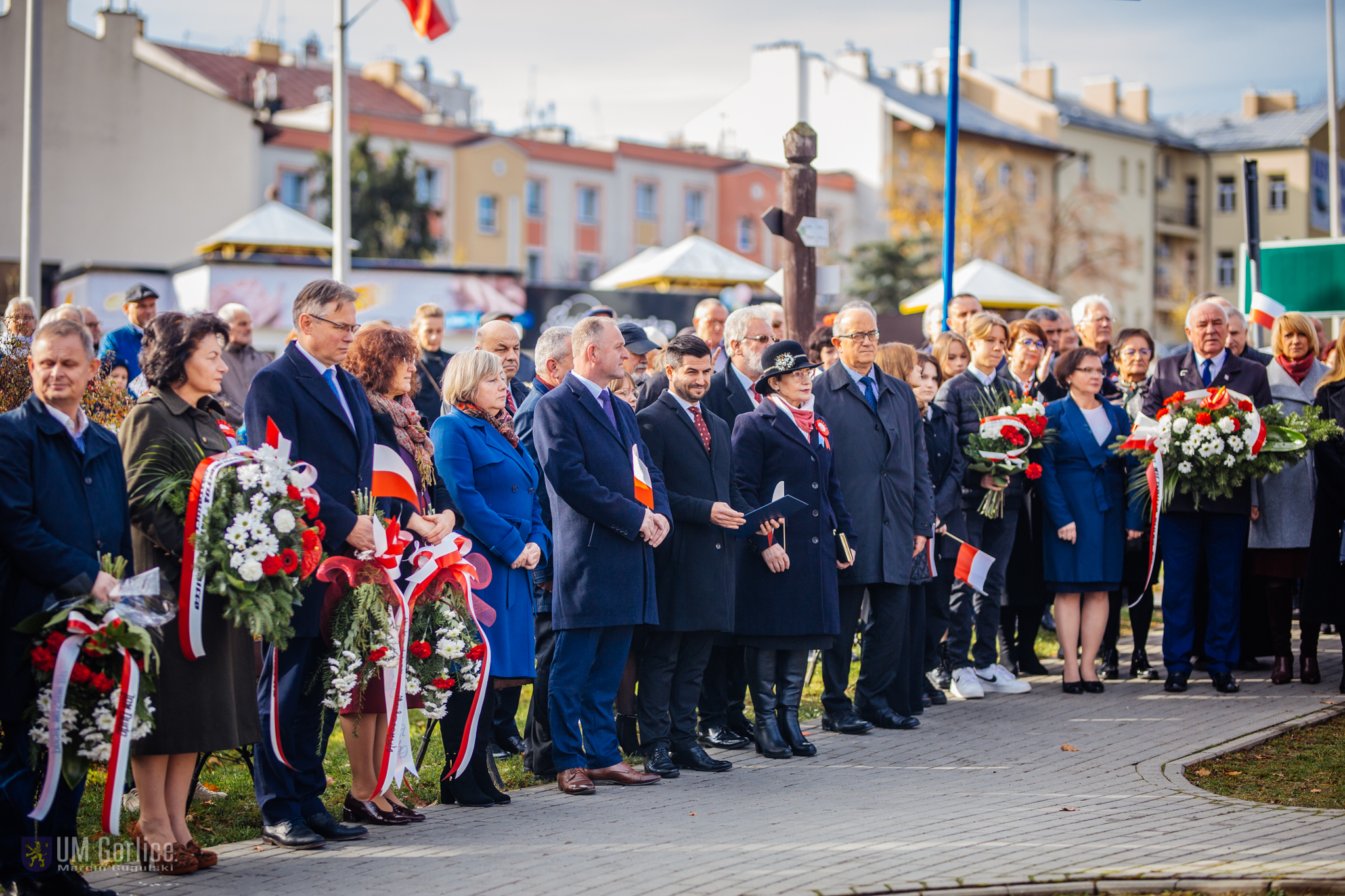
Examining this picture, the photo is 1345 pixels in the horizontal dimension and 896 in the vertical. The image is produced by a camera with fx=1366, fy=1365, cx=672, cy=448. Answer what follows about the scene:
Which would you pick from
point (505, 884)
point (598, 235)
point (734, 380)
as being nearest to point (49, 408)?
point (505, 884)

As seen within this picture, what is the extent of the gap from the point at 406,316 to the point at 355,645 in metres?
18.8

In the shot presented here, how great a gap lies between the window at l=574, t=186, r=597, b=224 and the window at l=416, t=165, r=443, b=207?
20.1ft

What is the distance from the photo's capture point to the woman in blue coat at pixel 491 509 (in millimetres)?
6445

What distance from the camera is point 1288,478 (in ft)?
31.1

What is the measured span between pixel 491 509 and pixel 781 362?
1.97 meters

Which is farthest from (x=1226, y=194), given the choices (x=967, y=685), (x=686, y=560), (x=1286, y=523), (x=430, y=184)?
(x=686, y=560)

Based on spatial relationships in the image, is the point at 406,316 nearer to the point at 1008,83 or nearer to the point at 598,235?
the point at 598,235

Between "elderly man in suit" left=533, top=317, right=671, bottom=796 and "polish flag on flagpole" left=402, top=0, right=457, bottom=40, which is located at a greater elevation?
"polish flag on flagpole" left=402, top=0, right=457, bottom=40

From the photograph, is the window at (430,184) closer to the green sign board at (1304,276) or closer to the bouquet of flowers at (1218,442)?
the green sign board at (1304,276)

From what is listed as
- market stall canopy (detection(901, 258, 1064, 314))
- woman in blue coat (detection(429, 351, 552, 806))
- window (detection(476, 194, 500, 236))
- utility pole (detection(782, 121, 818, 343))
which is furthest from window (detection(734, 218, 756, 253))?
woman in blue coat (detection(429, 351, 552, 806))

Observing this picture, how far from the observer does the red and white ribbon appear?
15.5ft

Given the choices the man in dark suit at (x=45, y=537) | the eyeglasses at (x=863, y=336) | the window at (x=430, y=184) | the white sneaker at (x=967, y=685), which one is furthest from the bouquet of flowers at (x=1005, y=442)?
the window at (x=430, y=184)

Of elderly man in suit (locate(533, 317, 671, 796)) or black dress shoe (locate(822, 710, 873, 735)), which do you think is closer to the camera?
elderly man in suit (locate(533, 317, 671, 796))

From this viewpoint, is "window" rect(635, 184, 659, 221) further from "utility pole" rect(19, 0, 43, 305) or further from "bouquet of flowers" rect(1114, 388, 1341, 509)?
"bouquet of flowers" rect(1114, 388, 1341, 509)
